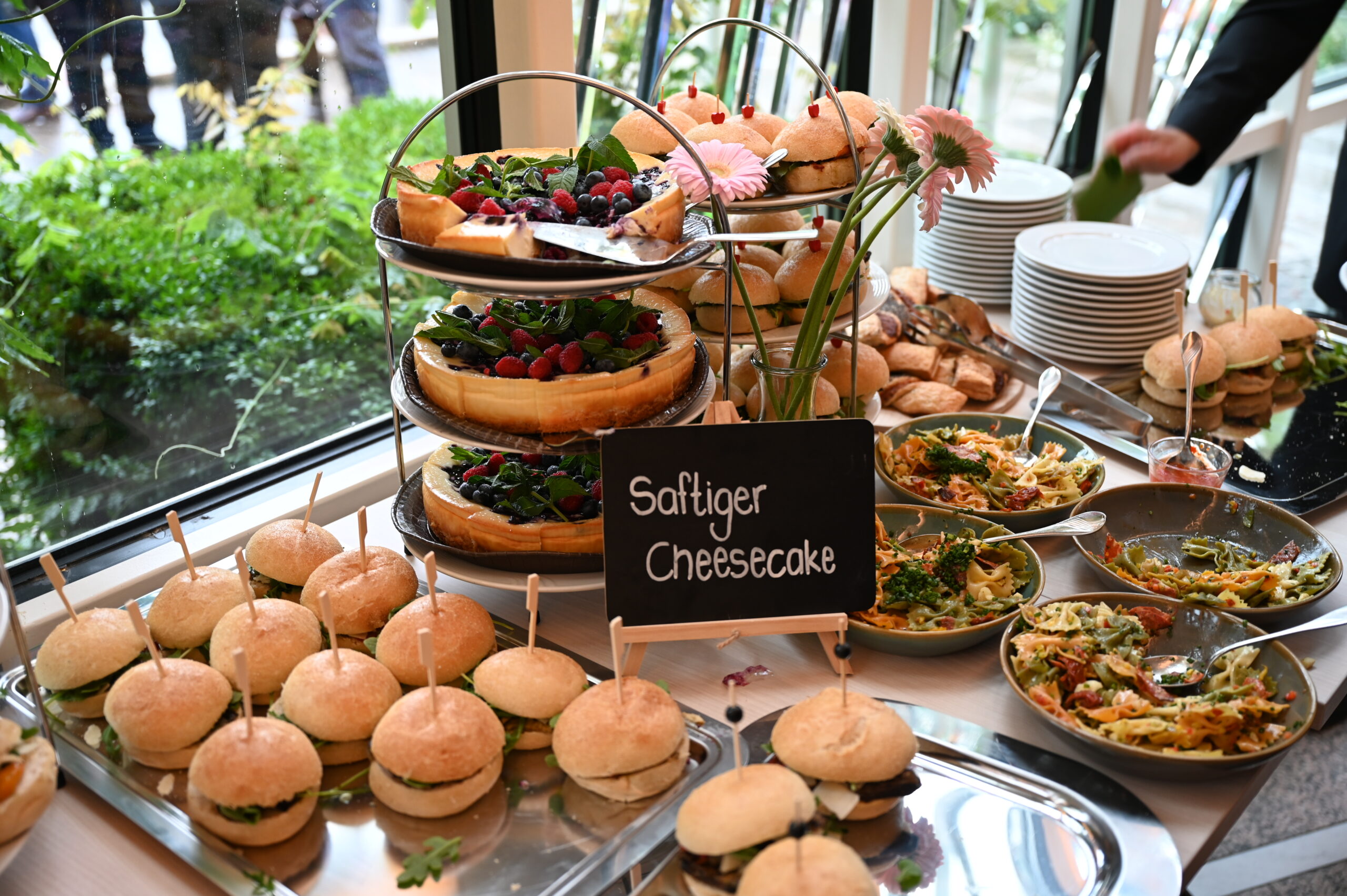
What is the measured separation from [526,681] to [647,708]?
0.57ft

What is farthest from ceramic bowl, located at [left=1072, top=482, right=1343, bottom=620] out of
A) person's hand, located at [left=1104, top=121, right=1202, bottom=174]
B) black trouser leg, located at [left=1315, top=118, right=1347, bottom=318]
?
black trouser leg, located at [left=1315, top=118, right=1347, bottom=318]

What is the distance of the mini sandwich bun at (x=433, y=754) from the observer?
1266mm

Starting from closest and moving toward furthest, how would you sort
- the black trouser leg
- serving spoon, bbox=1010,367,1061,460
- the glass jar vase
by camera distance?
1. the glass jar vase
2. serving spoon, bbox=1010,367,1061,460
3. the black trouser leg

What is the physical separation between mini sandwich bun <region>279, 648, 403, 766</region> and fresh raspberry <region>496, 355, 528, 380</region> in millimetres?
432

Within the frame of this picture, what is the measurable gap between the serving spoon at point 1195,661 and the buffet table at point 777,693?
107 mm

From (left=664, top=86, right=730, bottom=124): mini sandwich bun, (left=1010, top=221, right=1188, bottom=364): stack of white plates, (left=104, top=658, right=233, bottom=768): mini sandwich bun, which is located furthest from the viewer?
(left=1010, top=221, right=1188, bottom=364): stack of white plates

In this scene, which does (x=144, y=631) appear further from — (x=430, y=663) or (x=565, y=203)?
(x=565, y=203)

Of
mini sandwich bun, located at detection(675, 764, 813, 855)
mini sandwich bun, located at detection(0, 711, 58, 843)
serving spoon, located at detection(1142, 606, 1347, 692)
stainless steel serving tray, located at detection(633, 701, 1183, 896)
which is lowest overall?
stainless steel serving tray, located at detection(633, 701, 1183, 896)

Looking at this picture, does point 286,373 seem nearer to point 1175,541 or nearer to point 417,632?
point 417,632

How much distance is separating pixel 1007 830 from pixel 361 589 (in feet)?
3.10

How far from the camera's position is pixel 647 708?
1.33 metres

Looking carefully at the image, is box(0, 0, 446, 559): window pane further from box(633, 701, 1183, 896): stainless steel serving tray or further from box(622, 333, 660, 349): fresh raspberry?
box(633, 701, 1183, 896): stainless steel serving tray

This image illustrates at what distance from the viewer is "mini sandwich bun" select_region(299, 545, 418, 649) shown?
5.03ft

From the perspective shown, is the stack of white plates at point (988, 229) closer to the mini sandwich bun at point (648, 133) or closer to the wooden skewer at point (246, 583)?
the mini sandwich bun at point (648, 133)
